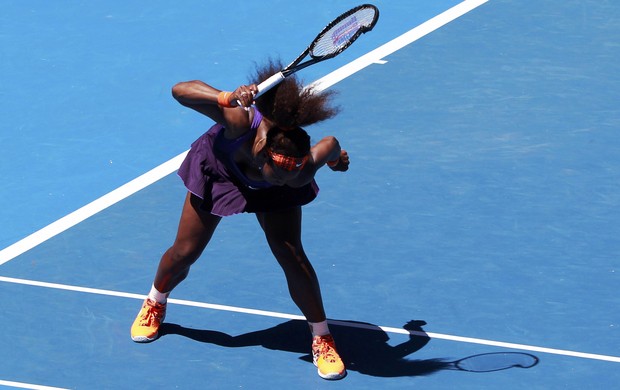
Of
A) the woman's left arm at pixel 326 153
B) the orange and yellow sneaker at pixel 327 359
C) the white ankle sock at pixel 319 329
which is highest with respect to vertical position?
the woman's left arm at pixel 326 153

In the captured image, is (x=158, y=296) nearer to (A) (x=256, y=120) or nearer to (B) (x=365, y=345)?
(B) (x=365, y=345)

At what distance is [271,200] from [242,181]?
0.19m

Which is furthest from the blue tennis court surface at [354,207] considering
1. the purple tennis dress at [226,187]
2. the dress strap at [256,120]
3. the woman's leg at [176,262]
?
the dress strap at [256,120]

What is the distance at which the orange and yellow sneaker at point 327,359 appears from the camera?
7.54 metres

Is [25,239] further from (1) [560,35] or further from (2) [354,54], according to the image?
(1) [560,35]

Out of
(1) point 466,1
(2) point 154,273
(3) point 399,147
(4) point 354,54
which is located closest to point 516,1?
(1) point 466,1

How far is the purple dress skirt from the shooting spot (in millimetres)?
7375

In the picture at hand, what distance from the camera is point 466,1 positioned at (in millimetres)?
13836

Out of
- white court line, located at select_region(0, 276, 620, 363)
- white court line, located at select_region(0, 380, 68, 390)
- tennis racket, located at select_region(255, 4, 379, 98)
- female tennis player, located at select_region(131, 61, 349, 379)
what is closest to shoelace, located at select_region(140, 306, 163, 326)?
female tennis player, located at select_region(131, 61, 349, 379)

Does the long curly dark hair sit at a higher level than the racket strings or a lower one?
lower

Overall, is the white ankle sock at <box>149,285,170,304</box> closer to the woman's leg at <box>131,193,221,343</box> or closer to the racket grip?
the woman's leg at <box>131,193,221,343</box>

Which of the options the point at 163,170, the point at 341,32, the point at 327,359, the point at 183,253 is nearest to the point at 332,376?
the point at 327,359

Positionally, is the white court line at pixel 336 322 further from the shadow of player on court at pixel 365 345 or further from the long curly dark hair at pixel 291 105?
the long curly dark hair at pixel 291 105

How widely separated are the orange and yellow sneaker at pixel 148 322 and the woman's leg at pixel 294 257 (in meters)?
0.85
